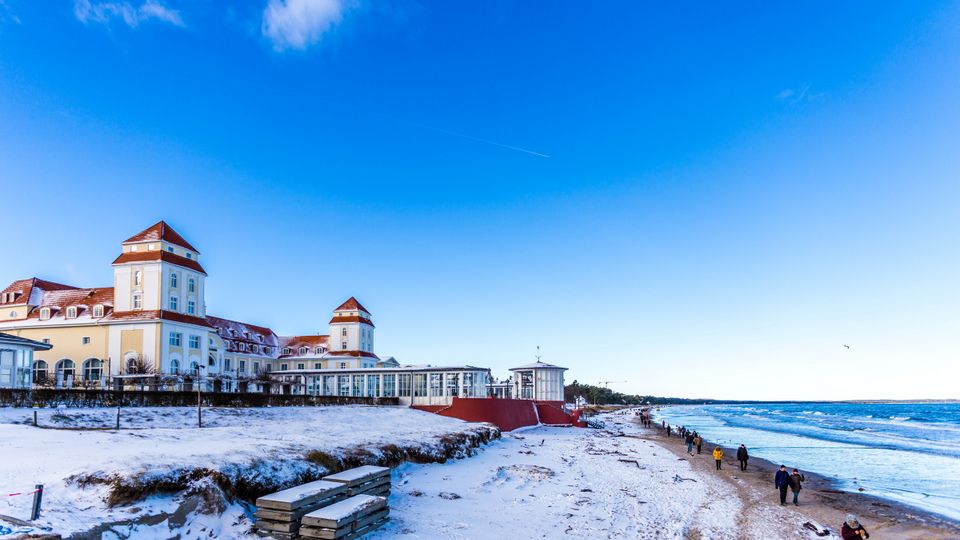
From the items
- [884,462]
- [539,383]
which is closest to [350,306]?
[539,383]

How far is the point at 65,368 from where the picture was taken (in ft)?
171

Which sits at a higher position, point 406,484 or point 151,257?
point 151,257

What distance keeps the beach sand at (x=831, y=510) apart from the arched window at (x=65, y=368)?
50.5 m

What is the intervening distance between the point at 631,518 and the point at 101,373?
159ft

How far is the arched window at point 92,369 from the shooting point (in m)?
51.6

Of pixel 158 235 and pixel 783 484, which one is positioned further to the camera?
pixel 158 235

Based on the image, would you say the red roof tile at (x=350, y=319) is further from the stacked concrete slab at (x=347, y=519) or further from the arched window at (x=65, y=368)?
the stacked concrete slab at (x=347, y=519)

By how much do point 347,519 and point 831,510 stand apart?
18668 millimetres

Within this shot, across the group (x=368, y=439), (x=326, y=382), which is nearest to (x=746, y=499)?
(x=368, y=439)

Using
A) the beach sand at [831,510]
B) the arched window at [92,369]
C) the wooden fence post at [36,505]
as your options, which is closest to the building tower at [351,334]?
the arched window at [92,369]

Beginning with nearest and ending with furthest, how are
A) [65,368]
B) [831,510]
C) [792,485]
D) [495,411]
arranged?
[831,510], [792,485], [495,411], [65,368]

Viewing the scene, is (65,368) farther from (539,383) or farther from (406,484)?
(406,484)

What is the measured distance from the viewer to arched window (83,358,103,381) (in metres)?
51.6

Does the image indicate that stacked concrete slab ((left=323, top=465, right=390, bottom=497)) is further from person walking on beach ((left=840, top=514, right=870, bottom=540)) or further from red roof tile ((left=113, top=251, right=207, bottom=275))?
red roof tile ((left=113, top=251, right=207, bottom=275))
